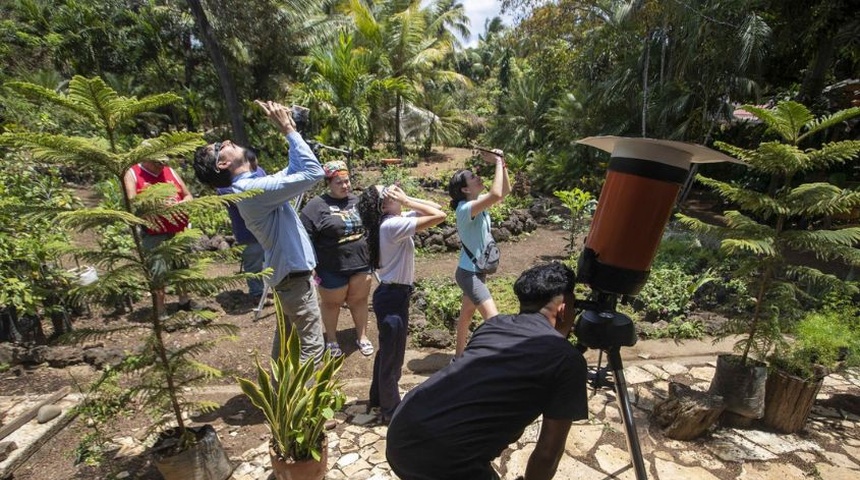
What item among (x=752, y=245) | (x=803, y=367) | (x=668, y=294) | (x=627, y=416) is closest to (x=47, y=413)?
(x=627, y=416)

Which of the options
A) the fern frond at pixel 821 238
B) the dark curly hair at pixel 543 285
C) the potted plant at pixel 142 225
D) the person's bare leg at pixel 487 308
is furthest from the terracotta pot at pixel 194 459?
the fern frond at pixel 821 238

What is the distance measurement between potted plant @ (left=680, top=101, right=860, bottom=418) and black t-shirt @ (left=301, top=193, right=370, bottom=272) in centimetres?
258

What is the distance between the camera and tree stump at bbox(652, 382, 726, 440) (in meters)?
2.94

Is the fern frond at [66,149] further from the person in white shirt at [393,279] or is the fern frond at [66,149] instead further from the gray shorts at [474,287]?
the gray shorts at [474,287]

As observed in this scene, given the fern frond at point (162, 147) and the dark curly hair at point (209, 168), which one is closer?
the fern frond at point (162, 147)

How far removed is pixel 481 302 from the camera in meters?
3.56

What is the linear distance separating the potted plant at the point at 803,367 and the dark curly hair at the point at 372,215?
3.03m

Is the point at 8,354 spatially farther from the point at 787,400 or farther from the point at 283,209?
the point at 787,400

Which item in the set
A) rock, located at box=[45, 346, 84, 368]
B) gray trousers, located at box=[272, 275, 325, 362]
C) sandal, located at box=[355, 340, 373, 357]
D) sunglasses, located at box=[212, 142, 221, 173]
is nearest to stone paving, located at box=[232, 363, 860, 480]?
gray trousers, located at box=[272, 275, 325, 362]

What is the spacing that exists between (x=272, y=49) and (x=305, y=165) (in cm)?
1576

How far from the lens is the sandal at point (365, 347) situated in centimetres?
422

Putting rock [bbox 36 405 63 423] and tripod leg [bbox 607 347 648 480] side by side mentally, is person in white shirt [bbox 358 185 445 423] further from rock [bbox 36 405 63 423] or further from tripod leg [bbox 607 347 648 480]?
rock [bbox 36 405 63 423]

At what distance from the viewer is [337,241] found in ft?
11.8

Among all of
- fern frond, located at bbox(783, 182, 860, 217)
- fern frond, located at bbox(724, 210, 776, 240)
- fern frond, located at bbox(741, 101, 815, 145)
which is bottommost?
fern frond, located at bbox(724, 210, 776, 240)
